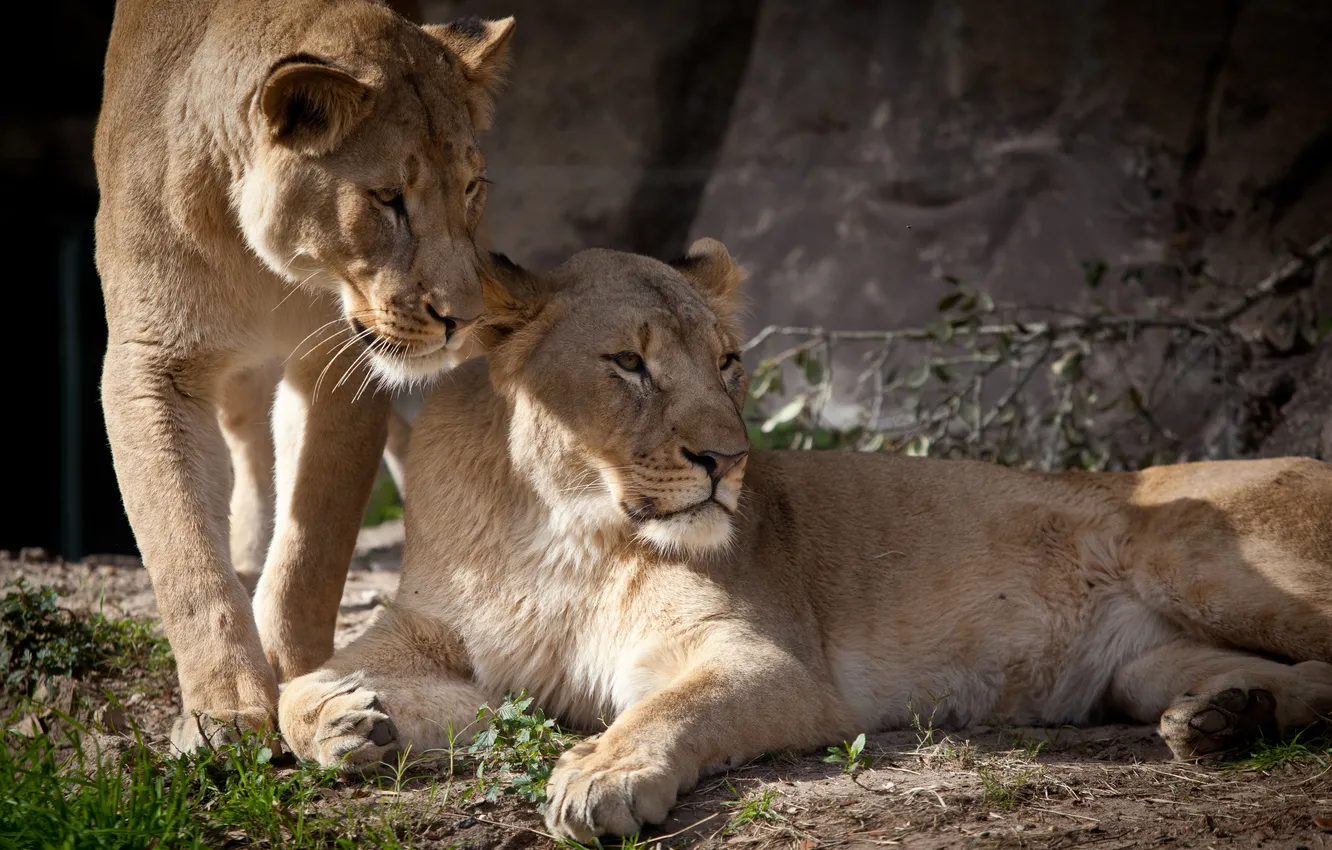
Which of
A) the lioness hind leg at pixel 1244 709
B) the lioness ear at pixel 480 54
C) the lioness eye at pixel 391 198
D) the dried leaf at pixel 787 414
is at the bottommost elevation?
the lioness hind leg at pixel 1244 709

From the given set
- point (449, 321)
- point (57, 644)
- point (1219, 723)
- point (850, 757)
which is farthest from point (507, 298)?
point (1219, 723)

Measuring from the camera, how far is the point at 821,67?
7098mm

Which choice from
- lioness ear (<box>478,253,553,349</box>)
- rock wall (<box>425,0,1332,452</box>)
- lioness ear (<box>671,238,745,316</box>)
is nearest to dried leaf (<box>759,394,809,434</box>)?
rock wall (<box>425,0,1332,452</box>)

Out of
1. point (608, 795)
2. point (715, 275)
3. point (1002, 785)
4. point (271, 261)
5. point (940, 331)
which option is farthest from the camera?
point (940, 331)

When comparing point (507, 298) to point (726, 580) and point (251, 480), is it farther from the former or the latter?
point (251, 480)

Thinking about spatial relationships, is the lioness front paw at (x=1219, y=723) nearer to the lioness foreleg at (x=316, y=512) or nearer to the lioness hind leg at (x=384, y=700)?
the lioness hind leg at (x=384, y=700)

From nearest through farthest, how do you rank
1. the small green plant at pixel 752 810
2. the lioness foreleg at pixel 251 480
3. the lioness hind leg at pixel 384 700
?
the small green plant at pixel 752 810
the lioness hind leg at pixel 384 700
the lioness foreleg at pixel 251 480

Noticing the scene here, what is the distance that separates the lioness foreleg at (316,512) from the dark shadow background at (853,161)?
11.4ft

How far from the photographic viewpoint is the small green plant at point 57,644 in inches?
151

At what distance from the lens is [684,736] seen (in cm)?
282

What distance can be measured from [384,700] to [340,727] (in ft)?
0.56

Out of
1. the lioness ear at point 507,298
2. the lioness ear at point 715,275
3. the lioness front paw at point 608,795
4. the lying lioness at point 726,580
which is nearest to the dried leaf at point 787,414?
the lying lioness at point 726,580

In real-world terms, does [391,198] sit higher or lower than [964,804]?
higher

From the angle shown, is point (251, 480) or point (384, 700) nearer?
point (384, 700)
